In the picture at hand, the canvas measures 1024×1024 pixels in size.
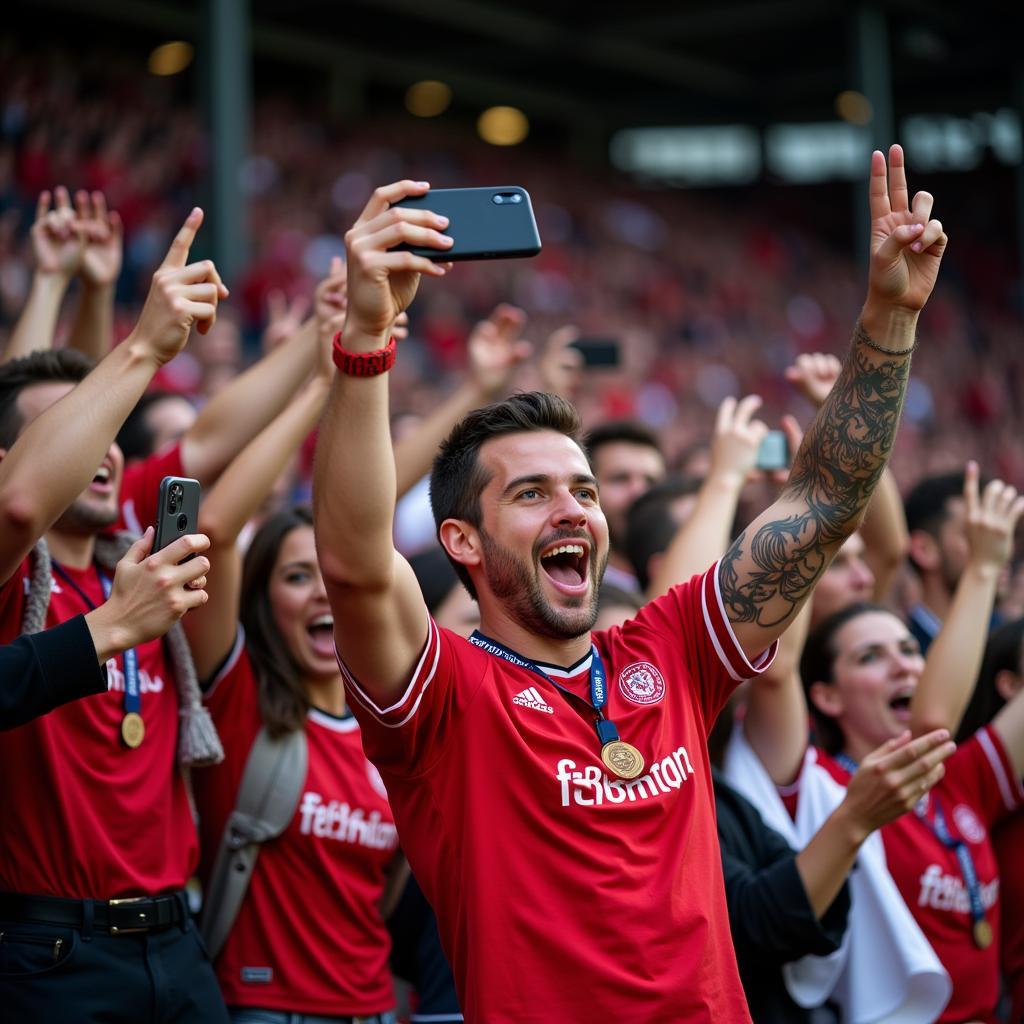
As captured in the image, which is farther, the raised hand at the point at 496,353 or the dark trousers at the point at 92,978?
the raised hand at the point at 496,353

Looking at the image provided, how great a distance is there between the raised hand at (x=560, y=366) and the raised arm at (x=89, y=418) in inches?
78.4

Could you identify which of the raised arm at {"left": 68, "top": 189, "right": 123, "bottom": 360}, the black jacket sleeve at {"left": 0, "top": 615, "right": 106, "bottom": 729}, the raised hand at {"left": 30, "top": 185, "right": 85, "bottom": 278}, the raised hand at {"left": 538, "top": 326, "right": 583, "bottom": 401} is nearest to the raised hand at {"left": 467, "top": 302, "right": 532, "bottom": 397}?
the raised hand at {"left": 538, "top": 326, "right": 583, "bottom": 401}

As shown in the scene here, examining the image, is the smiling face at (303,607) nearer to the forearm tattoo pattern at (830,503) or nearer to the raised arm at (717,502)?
the raised arm at (717,502)

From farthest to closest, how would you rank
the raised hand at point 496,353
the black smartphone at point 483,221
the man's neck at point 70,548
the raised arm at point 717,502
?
the raised hand at point 496,353, the raised arm at point 717,502, the man's neck at point 70,548, the black smartphone at point 483,221

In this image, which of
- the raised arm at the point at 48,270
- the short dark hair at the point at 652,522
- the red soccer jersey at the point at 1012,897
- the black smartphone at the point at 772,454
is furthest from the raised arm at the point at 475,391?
the red soccer jersey at the point at 1012,897

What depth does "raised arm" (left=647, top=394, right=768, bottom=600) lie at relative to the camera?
3727 millimetres

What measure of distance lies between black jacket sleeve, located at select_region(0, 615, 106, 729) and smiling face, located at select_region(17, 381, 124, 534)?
22.4 inches

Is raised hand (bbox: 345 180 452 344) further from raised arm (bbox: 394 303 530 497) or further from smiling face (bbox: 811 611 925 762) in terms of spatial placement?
smiling face (bbox: 811 611 925 762)

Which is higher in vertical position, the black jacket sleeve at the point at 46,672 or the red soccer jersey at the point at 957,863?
the black jacket sleeve at the point at 46,672

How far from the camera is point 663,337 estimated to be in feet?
51.4

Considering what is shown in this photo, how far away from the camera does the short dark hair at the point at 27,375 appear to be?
3271 mm

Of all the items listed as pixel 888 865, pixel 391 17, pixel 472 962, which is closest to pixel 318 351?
pixel 472 962

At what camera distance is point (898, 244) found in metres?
2.81

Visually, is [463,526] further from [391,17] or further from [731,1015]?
[391,17]
